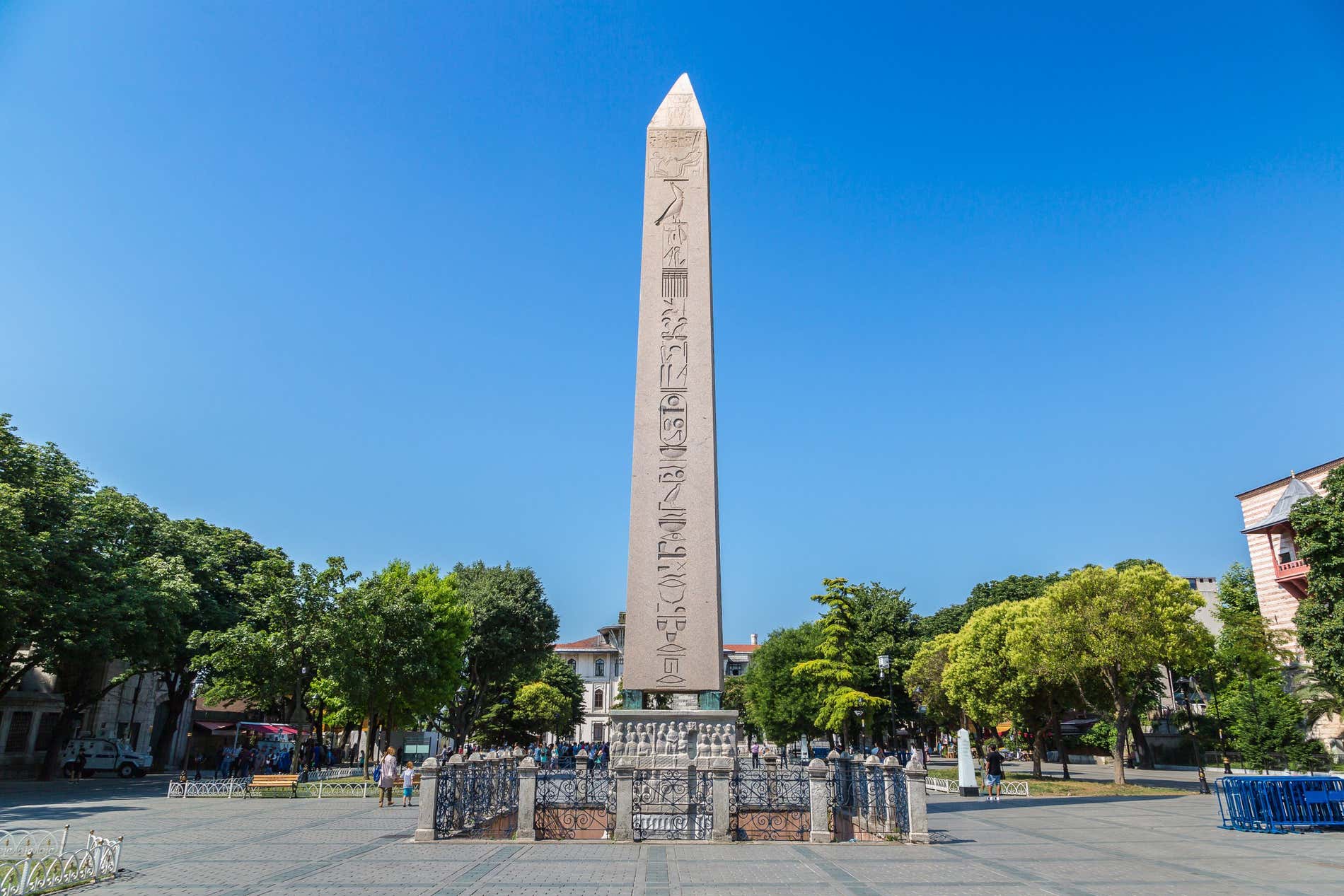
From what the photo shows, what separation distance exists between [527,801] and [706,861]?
3.34m

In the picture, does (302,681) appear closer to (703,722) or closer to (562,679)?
(703,722)

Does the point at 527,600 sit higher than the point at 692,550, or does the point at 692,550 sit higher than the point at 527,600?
the point at 527,600

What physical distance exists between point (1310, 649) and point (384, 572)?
93.3 feet

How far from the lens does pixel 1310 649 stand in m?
20.5

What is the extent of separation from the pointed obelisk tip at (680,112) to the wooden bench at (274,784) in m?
18.5

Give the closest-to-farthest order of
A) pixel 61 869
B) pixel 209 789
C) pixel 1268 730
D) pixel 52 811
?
pixel 61 869 < pixel 52 811 < pixel 209 789 < pixel 1268 730

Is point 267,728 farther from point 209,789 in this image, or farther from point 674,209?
point 674,209

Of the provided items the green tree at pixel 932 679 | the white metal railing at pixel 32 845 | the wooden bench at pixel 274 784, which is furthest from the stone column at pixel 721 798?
the green tree at pixel 932 679

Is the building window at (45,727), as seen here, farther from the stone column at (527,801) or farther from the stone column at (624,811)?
the stone column at (624,811)

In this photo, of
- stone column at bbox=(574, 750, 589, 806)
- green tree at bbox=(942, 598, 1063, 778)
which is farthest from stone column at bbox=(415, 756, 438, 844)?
green tree at bbox=(942, 598, 1063, 778)

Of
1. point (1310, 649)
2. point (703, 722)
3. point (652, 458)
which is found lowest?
point (703, 722)

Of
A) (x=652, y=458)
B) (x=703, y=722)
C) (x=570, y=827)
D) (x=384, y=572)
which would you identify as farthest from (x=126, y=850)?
(x=384, y=572)

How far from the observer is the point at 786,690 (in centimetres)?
4238

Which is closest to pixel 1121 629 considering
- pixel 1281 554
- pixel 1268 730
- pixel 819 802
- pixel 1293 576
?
pixel 1268 730
